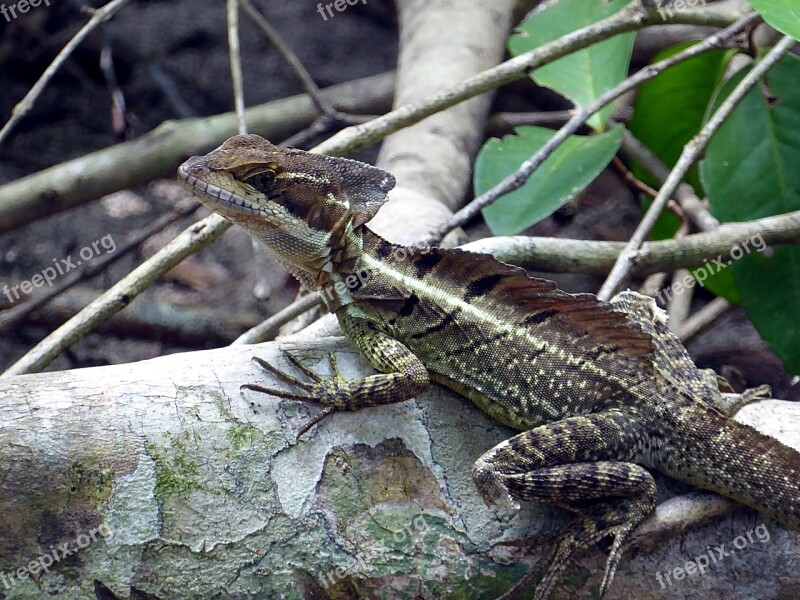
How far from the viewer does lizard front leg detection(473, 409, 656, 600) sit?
2.75 m

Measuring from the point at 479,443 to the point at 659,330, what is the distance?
3.50 feet

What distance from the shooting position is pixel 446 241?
4.56m

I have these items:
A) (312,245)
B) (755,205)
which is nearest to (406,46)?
(755,205)

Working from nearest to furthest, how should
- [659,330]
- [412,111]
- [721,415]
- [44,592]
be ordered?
[44,592], [721,415], [659,330], [412,111]

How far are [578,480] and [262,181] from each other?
1643 millimetres

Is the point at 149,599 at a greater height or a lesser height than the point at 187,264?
lesser

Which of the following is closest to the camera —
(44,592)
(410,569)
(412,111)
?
(44,592)

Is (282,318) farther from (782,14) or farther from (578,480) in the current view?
(782,14)

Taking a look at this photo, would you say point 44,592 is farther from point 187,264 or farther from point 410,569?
point 187,264

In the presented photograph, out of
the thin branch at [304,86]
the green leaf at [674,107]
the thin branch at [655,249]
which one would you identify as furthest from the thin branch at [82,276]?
the green leaf at [674,107]

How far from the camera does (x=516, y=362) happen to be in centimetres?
322

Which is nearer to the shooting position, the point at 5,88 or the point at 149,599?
the point at 149,599

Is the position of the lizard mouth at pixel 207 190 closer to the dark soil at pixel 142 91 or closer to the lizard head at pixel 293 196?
the lizard head at pixel 293 196

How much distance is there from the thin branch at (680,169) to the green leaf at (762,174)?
234 mm
